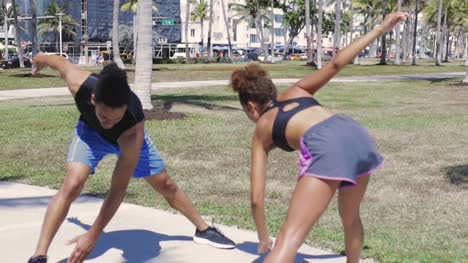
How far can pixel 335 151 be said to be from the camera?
11.3ft

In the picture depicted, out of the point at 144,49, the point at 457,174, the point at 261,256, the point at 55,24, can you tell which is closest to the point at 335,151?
the point at 261,256

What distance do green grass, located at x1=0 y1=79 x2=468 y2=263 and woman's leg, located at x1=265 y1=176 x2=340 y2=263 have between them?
1.60 m

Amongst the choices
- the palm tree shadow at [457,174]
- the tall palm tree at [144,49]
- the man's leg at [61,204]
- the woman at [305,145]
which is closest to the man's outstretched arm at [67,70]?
the man's leg at [61,204]

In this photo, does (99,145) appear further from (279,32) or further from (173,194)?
(279,32)

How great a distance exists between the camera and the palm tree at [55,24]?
3161 inches

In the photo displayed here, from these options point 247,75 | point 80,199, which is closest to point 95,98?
point 247,75

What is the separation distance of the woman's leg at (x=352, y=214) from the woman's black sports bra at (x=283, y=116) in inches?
18.6

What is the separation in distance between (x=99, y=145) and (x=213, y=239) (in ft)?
3.92

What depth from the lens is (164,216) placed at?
19.8 feet

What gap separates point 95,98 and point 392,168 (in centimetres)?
569

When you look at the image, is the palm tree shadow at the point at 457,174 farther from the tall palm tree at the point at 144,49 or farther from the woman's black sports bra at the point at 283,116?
the tall palm tree at the point at 144,49

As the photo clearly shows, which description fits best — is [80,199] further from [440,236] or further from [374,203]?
[440,236]

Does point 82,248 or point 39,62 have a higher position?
point 39,62

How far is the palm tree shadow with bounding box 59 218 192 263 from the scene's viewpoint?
4.92m
